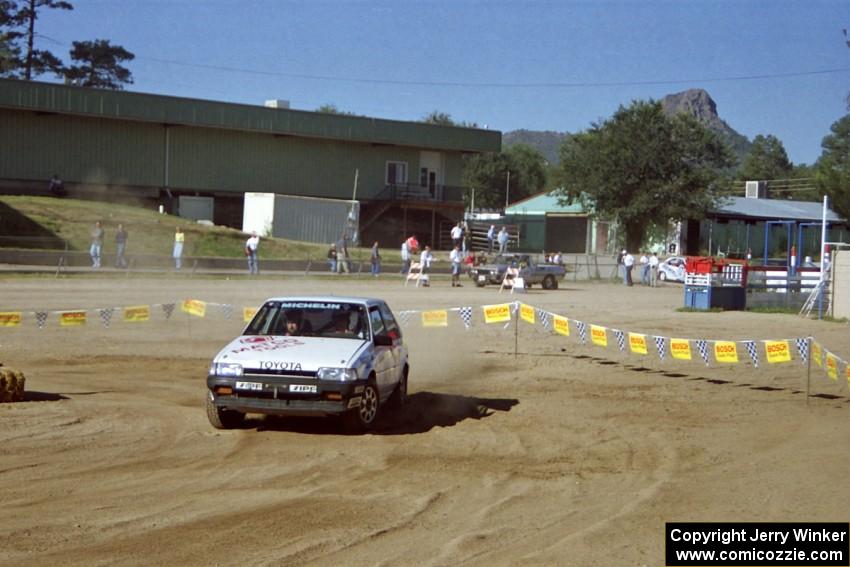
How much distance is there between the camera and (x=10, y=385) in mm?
12609

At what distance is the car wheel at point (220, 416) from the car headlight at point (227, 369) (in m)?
0.27

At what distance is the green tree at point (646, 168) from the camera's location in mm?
70312

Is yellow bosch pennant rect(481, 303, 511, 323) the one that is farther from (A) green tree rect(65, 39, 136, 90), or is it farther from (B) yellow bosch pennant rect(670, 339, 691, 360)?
(A) green tree rect(65, 39, 136, 90)

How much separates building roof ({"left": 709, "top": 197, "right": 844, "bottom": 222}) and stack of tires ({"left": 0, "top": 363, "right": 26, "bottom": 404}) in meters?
65.5

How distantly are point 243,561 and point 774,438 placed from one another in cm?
754

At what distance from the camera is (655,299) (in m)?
40.3

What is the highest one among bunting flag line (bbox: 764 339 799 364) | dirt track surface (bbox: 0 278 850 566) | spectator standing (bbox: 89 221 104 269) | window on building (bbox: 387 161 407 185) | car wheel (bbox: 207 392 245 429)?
window on building (bbox: 387 161 407 185)

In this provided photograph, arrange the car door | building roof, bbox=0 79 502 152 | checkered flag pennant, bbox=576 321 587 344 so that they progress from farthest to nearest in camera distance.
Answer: building roof, bbox=0 79 502 152 < checkered flag pennant, bbox=576 321 587 344 < the car door

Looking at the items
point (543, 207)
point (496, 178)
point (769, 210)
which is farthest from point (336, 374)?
point (496, 178)

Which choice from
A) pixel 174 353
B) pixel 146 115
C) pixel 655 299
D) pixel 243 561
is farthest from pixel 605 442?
pixel 146 115

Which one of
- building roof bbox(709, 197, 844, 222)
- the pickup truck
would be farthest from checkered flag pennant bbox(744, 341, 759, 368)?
building roof bbox(709, 197, 844, 222)

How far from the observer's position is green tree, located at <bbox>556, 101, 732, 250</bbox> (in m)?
70.3

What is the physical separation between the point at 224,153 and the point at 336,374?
52.6 meters

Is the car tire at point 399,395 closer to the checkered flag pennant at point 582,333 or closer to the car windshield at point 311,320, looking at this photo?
the car windshield at point 311,320
